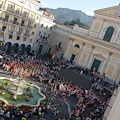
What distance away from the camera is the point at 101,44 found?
32875 mm

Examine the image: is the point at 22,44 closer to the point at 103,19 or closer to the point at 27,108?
the point at 103,19

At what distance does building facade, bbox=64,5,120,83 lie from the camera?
3156cm

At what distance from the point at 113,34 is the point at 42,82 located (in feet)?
60.2

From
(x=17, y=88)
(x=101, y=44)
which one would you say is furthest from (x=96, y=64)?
(x=17, y=88)

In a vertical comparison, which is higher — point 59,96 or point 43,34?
point 43,34

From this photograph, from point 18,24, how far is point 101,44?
19.4 m

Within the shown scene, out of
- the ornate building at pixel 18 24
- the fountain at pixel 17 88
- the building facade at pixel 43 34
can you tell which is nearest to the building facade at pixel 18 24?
the ornate building at pixel 18 24

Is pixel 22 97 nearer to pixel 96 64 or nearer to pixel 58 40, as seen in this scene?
pixel 96 64

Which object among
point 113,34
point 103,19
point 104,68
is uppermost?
point 103,19

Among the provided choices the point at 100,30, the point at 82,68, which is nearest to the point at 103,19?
the point at 100,30

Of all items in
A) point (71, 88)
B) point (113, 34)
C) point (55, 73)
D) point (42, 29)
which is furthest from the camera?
point (42, 29)

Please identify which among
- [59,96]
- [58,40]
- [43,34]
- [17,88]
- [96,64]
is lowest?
[59,96]

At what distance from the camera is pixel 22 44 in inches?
1585

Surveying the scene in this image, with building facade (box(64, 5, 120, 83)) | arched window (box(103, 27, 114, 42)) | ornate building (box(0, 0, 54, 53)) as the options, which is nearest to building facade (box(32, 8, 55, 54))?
ornate building (box(0, 0, 54, 53))
